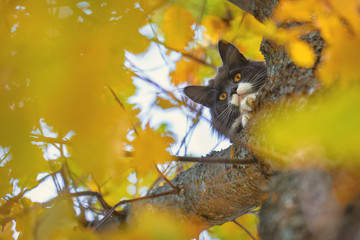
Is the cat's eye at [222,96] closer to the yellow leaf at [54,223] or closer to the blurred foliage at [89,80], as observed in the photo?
the blurred foliage at [89,80]

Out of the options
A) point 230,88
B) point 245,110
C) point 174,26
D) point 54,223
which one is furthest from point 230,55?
point 54,223

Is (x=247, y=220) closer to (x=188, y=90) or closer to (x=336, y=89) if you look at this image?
(x=188, y=90)

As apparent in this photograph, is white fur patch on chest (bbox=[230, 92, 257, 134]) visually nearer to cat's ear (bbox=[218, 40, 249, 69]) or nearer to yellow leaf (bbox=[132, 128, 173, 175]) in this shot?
cat's ear (bbox=[218, 40, 249, 69])

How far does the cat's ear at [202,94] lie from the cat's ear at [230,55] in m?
0.36

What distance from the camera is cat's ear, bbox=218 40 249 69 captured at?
10.3 ft

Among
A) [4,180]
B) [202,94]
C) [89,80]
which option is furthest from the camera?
[202,94]

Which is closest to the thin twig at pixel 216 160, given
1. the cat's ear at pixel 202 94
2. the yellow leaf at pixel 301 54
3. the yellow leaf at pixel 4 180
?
the yellow leaf at pixel 301 54

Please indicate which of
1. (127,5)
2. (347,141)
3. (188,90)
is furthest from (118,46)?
(188,90)

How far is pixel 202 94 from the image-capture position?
3.51 meters

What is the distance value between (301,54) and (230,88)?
1813 mm

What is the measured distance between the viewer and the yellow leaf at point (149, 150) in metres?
1.51

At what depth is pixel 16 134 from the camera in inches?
49.7

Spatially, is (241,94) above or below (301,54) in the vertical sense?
above

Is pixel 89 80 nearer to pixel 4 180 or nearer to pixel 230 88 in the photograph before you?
pixel 4 180
